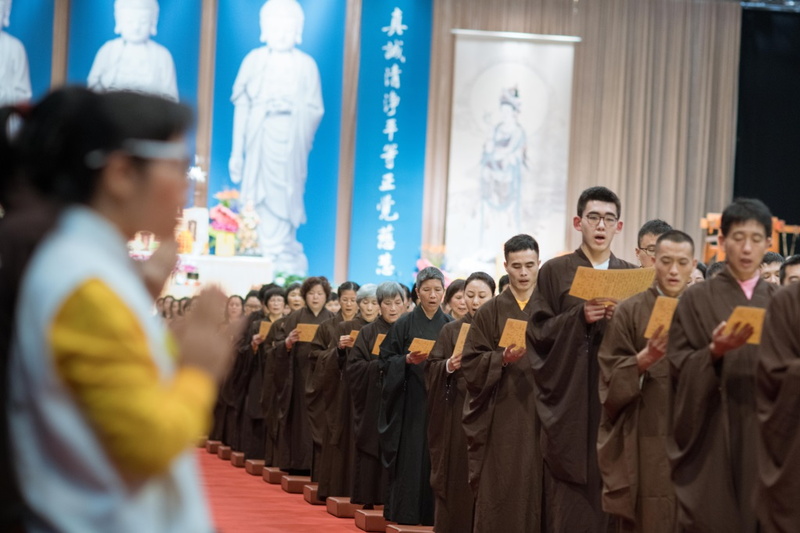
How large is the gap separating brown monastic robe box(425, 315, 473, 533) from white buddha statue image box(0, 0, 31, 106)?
40.6 feet

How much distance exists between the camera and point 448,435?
7.03 m

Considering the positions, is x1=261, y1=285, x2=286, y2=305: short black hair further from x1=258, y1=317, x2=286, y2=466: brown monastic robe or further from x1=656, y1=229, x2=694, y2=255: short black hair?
x1=656, y1=229, x2=694, y2=255: short black hair

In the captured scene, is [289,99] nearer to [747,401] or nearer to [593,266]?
[593,266]

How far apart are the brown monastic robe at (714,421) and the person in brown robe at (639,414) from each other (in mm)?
532

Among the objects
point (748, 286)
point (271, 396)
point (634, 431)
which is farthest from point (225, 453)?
point (748, 286)

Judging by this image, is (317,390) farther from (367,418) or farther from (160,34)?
(160,34)

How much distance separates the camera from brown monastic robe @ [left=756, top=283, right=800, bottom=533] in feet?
13.1

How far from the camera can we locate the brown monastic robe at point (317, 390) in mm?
9797

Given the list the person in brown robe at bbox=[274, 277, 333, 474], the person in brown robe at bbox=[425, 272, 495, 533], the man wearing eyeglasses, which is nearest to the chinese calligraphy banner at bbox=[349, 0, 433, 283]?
the person in brown robe at bbox=[274, 277, 333, 474]

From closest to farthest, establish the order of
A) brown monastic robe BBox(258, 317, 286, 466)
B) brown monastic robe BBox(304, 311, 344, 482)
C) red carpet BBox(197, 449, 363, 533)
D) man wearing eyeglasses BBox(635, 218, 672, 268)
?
man wearing eyeglasses BBox(635, 218, 672, 268), red carpet BBox(197, 449, 363, 533), brown monastic robe BBox(304, 311, 344, 482), brown monastic robe BBox(258, 317, 286, 466)

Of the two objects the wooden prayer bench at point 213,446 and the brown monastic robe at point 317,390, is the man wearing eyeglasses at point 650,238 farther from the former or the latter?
the wooden prayer bench at point 213,446

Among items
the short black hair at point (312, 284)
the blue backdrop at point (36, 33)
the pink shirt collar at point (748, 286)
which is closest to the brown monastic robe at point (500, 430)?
the pink shirt collar at point (748, 286)

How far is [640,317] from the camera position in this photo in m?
5.21

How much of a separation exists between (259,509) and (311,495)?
32.1 inches
